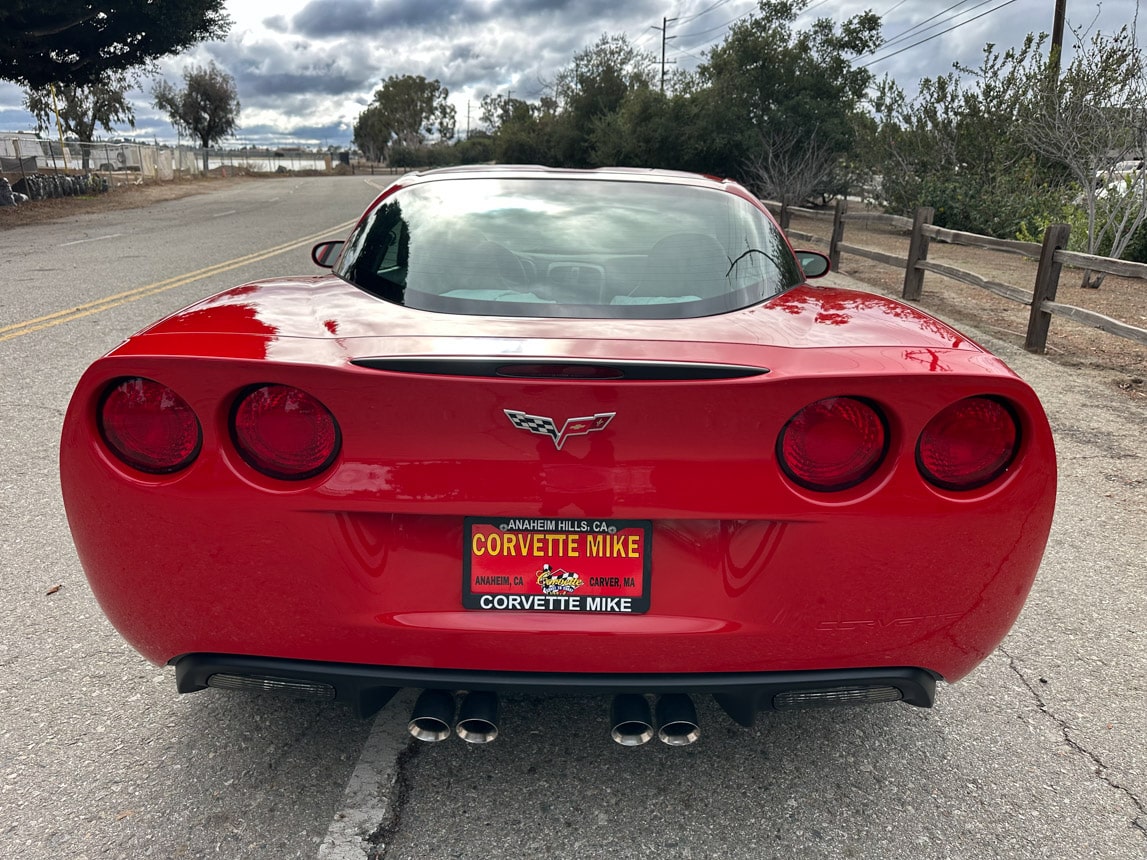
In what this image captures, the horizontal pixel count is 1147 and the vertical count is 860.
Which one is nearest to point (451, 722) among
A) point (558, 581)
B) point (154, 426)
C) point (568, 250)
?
point (558, 581)

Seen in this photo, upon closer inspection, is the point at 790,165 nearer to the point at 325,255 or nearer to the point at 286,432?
the point at 325,255

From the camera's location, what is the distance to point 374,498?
1.75 metres

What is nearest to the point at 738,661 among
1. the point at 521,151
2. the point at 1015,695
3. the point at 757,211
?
the point at 1015,695

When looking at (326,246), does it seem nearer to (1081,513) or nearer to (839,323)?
(839,323)

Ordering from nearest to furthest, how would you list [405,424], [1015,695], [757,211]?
[405,424] < [1015,695] < [757,211]

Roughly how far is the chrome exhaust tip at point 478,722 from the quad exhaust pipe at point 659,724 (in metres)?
0.28

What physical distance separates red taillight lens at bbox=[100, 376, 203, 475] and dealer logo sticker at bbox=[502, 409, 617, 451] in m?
0.68

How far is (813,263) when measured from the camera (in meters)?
3.63

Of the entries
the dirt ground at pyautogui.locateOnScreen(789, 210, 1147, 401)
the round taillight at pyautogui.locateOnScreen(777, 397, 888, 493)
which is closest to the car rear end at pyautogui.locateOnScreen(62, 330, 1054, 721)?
the round taillight at pyautogui.locateOnScreen(777, 397, 888, 493)

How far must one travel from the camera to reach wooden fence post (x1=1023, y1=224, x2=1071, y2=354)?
320 inches

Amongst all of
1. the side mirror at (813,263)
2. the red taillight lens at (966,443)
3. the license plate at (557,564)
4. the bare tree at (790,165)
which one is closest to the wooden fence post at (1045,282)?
the side mirror at (813,263)

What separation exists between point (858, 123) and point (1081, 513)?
24.0 meters

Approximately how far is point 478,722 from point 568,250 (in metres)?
1.39

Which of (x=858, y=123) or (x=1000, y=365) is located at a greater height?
(x=858, y=123)
